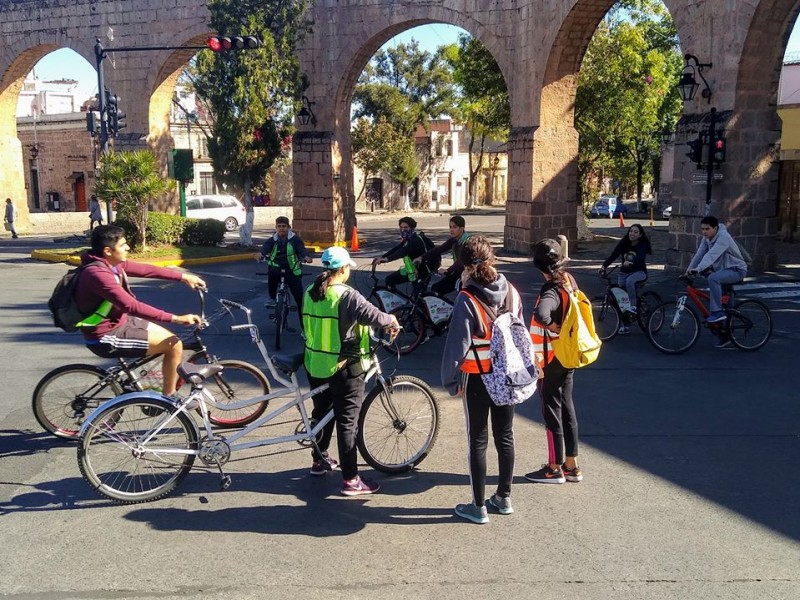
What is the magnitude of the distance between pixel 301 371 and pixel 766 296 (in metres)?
9.05

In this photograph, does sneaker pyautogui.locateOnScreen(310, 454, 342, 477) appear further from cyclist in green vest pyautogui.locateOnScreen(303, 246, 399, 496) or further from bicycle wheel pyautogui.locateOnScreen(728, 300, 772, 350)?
bicycle wheel pyautogui.locateOnScreen(728, 300, 772, 350)

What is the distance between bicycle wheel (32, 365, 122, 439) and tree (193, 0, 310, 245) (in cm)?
1566

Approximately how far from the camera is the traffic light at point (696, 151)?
48.4 ft

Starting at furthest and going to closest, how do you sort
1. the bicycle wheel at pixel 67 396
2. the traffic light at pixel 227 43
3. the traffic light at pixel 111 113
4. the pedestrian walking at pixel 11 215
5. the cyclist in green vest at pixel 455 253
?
the pedestrian walking at pixel 11 215 < the traffic light at pixel 111 113 < the traffic light at pixel 227 43 < the cyclist in green vest at pixel 455 253 < the bicycle wheel at pixel 67 396

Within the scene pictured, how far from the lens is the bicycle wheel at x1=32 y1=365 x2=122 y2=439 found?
607 cm

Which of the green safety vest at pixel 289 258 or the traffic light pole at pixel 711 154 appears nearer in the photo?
the green safety vest at pixel 289 258

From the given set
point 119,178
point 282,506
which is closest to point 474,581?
point 282,506

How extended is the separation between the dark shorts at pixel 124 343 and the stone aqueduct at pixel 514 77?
12.6 metres

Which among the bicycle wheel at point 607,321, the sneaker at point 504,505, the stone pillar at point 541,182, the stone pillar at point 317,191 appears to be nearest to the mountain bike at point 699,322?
the bicycle wheel at point 607,321

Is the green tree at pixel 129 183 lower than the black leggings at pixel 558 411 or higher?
higher

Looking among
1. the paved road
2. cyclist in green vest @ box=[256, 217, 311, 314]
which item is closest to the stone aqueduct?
cyclist in green vest @ box=[256, 217, 311, 314]

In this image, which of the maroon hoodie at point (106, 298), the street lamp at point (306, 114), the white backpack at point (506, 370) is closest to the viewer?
the white backpack at point (506, 370)

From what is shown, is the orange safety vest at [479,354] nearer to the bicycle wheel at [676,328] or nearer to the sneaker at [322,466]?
the sneaker at [322,466]

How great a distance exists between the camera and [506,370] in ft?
14.9
